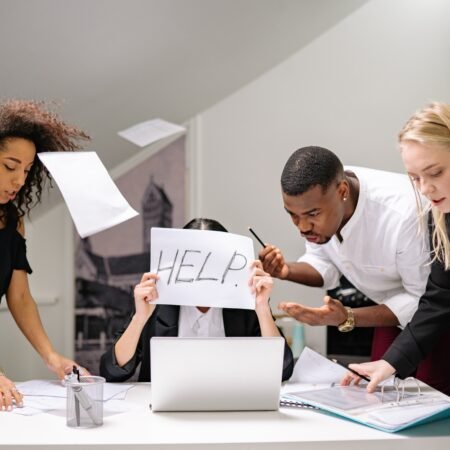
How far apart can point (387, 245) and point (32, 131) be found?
1001 millimetres

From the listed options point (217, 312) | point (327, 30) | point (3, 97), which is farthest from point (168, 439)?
point (327, 30)

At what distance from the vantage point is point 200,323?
1923mm

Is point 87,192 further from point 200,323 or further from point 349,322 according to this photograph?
point 349,322

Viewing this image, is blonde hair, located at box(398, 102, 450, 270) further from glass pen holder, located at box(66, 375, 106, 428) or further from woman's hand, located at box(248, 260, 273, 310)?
glass pen holder, located at box(66, 375, 106, 428)

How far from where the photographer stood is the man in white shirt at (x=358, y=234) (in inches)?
65.9

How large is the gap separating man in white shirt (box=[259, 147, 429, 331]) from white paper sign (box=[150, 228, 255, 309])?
17 centimetres

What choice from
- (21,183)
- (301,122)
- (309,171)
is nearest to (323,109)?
(301,122)

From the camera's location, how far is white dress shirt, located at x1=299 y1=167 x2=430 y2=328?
177cm

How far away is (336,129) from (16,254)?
2071 millimetres

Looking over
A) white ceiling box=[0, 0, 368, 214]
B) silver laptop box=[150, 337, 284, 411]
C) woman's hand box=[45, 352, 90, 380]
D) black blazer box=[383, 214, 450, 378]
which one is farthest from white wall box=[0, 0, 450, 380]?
silver laptop box=[150, 337, 284, 411]

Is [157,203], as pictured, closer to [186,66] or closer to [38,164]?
[186,66]

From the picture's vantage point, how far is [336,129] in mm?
3404

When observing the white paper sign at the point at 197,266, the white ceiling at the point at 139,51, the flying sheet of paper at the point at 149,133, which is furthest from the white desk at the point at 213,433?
the white ceiling at the point at 139,51

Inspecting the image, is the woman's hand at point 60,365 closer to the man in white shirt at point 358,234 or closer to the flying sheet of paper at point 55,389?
the flying sheet of paper at point 55,389
